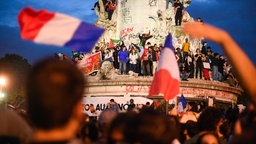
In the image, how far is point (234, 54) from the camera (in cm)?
330

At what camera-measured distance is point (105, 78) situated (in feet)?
104

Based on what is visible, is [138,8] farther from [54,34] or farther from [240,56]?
[240,56]

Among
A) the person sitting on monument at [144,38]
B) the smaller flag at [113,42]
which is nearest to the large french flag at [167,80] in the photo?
the person sitting on monument at [144,38]

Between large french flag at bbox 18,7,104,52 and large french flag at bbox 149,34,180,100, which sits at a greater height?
large french flag at bbox 18,7,104,52

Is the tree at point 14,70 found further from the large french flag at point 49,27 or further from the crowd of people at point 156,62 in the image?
the large french flag at point 49,27

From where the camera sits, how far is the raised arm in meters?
3.25

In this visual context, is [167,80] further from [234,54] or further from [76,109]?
[76,109]

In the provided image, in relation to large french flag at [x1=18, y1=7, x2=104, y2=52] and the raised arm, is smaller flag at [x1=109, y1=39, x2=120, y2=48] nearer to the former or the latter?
large french flag at [x1=18, y1=7, x2=104, y2=52]

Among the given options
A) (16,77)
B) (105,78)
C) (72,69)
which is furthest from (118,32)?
(72,69)

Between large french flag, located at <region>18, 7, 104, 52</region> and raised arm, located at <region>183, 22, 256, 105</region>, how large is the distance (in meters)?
2.83

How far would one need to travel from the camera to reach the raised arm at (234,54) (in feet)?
10.7

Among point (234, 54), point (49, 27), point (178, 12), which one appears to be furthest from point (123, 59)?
point (234, 54)

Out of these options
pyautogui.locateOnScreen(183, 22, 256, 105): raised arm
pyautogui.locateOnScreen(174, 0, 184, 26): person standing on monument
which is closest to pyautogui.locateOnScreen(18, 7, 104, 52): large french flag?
pyautogui.locateOnScreen(183, 22, 256, 105): raised arm

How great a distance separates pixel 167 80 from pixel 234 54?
4.71 meters
